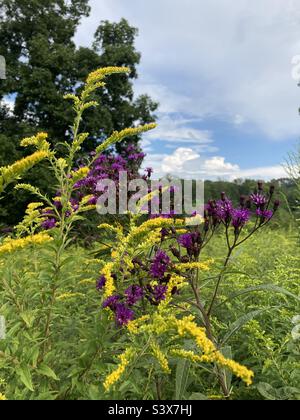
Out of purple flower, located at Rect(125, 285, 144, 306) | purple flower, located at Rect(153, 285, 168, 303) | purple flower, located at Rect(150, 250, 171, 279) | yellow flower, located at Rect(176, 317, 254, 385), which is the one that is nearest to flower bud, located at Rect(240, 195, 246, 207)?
purple flower, located at Rect(150, 250, 171, 279)

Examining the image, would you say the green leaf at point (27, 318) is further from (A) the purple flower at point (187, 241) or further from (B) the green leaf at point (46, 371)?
(A) the purple flower at point (187, 241)

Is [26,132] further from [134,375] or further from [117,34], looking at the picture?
[134,375]

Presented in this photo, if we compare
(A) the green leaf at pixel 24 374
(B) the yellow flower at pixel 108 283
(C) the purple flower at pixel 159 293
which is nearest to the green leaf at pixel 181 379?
(C) the purple flower at pixel 159 293

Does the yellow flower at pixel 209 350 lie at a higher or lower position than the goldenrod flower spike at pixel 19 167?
lower

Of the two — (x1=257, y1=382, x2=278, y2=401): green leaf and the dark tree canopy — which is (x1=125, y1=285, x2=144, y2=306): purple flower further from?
the dark tree canopy

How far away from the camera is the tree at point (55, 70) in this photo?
24.2 meters

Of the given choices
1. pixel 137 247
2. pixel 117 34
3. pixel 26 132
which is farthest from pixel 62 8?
pixel 137 247

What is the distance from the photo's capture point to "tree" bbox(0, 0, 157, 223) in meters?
24.2

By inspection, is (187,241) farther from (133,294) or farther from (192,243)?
(133,294)

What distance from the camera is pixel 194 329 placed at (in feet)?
5.92
